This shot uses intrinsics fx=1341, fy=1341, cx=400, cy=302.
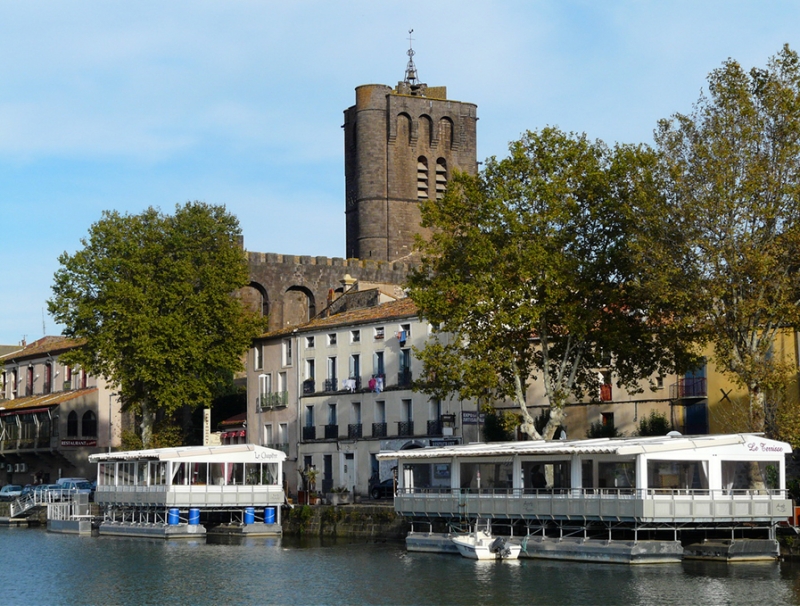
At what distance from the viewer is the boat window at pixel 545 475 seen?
45625 mm

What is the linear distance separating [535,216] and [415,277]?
5872mm

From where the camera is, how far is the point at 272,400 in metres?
79.0

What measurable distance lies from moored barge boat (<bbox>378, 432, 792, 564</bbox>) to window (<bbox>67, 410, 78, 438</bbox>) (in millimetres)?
50472

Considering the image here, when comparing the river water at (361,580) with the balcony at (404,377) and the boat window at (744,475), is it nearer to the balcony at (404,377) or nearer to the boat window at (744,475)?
the boat window at (744,475)

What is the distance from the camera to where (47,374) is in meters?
98.4

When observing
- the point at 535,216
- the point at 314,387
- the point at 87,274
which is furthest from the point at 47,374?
the point at 535,216

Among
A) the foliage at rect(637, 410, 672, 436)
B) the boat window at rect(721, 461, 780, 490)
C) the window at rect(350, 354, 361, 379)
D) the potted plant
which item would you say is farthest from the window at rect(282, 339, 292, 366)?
the boat window at rect(721, 461, 780, 490)

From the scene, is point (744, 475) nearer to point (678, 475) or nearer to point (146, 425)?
point (678, 475)

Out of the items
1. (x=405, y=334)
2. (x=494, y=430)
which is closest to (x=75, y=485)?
(x=405, y=334)

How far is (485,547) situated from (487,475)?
3.65m

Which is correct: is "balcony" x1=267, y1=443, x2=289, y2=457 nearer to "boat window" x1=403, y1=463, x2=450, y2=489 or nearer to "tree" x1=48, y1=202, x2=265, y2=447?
"tree" x1=48, y1=202, x2=265, y2=447

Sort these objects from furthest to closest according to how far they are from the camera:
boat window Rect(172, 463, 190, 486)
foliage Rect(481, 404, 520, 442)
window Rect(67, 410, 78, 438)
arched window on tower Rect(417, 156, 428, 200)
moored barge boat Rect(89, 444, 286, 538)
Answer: arched window on tower Rect(417, 156, 428, 200), window Rect(67, 410, 78, 438), foliage Rect(481, 404, 520, 442), boat window Rect(172, 463, 190, 486), moored barge boat Rect(89, 444, 286, 538)

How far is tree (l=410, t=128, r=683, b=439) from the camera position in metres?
53.1

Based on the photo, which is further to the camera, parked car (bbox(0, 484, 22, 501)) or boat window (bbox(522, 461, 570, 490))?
parked car (bbox(0, 484, 22, 501))
